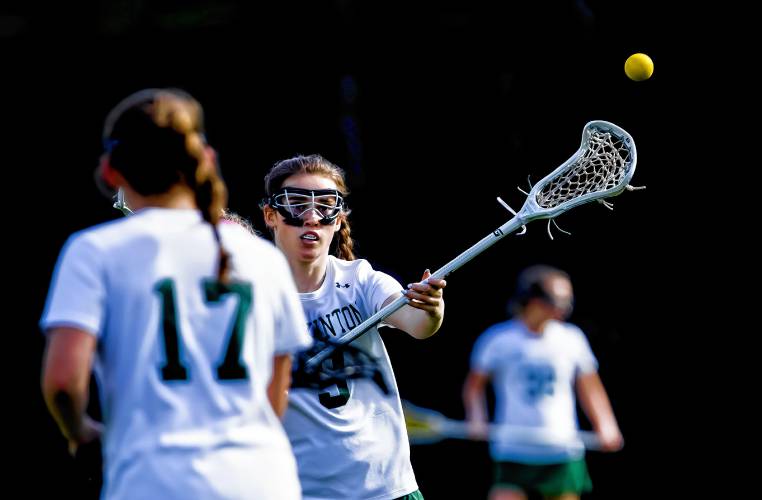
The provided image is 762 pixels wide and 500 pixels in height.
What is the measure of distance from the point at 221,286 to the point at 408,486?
5.05 ft

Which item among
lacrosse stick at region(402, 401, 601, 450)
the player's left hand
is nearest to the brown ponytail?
the player's left hand

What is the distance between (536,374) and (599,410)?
1.28ft

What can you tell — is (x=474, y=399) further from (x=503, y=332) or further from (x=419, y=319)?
(x=419, y=319)

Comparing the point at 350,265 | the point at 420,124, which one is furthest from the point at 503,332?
A: the point at 350,265

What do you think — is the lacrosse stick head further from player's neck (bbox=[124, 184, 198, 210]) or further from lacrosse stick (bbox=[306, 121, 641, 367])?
player's neck (bbox=[124, 184, 198, 210])

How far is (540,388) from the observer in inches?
236

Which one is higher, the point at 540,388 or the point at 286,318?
the point at 540,388

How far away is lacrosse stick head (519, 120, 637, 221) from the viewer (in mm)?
3613

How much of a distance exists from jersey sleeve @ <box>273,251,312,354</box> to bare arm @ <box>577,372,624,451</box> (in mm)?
3787

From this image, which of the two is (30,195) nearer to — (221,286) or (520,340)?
(520,340)

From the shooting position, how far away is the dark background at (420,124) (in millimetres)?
5742

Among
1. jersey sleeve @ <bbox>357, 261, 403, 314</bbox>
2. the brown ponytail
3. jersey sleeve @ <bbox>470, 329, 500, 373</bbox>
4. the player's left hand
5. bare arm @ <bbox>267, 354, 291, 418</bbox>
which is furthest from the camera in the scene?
jersey sleeve @ <bbox>470, 329, 500, 373</bbox>

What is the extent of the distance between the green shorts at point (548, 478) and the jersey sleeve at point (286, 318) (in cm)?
391

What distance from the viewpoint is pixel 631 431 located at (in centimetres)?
633
